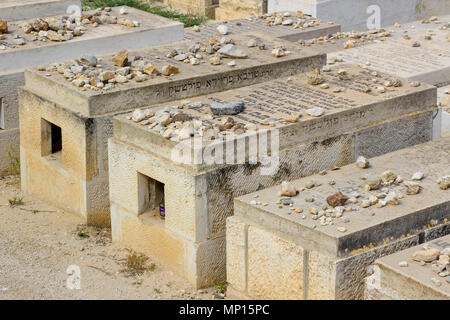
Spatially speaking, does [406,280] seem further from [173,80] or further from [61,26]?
[61,26]

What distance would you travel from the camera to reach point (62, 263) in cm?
758

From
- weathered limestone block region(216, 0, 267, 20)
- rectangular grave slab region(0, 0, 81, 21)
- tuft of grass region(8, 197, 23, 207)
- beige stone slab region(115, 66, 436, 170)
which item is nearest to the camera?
beige stone slab region(115, 66, 436, 170)

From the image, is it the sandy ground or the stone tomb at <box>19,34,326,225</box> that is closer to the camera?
the sandy ground

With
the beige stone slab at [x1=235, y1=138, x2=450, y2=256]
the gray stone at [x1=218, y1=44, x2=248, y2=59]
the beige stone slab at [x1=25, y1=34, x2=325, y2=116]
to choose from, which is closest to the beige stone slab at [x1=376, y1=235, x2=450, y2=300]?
the beige stone slab at [x1=235, y1=138, x2=450, y2=256]

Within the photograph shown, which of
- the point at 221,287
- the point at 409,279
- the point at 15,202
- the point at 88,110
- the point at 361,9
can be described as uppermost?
the point at 361,9

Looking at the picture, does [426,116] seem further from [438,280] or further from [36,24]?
[36,24]

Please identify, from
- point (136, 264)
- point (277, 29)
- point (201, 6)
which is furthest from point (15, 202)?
point (201, 6)

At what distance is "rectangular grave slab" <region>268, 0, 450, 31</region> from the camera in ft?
41.7

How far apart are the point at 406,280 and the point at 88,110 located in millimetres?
A: 3439

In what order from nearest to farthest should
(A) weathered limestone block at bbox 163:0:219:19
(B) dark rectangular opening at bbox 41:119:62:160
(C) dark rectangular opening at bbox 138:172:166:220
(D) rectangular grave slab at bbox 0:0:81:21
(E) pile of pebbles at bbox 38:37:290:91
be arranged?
(C) dark rectangular opening at bbox 138:172:166:220, (E) pile of pebbles at bbox 38:37:290:91, (B) dark rectangular opening at bbox 41:119:62:160, (D) rectangular grave slab at bbox 0:0:81:21, (A) weathered limestone block at bbox 163:0:219:19

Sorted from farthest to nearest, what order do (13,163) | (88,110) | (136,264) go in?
(13,163) → (88,110) → (136,264)

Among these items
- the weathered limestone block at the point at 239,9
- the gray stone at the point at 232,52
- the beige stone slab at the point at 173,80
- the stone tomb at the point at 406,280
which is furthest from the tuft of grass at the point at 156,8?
the stone tomb at the point at 406,280

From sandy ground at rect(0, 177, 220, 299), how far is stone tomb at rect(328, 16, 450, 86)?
3.50 meters

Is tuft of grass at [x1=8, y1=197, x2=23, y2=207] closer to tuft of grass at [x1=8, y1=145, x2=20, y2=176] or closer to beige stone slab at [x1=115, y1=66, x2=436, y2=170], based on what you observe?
tuft of grass at [x1=8, y1=145, x2=20, y2=176]
